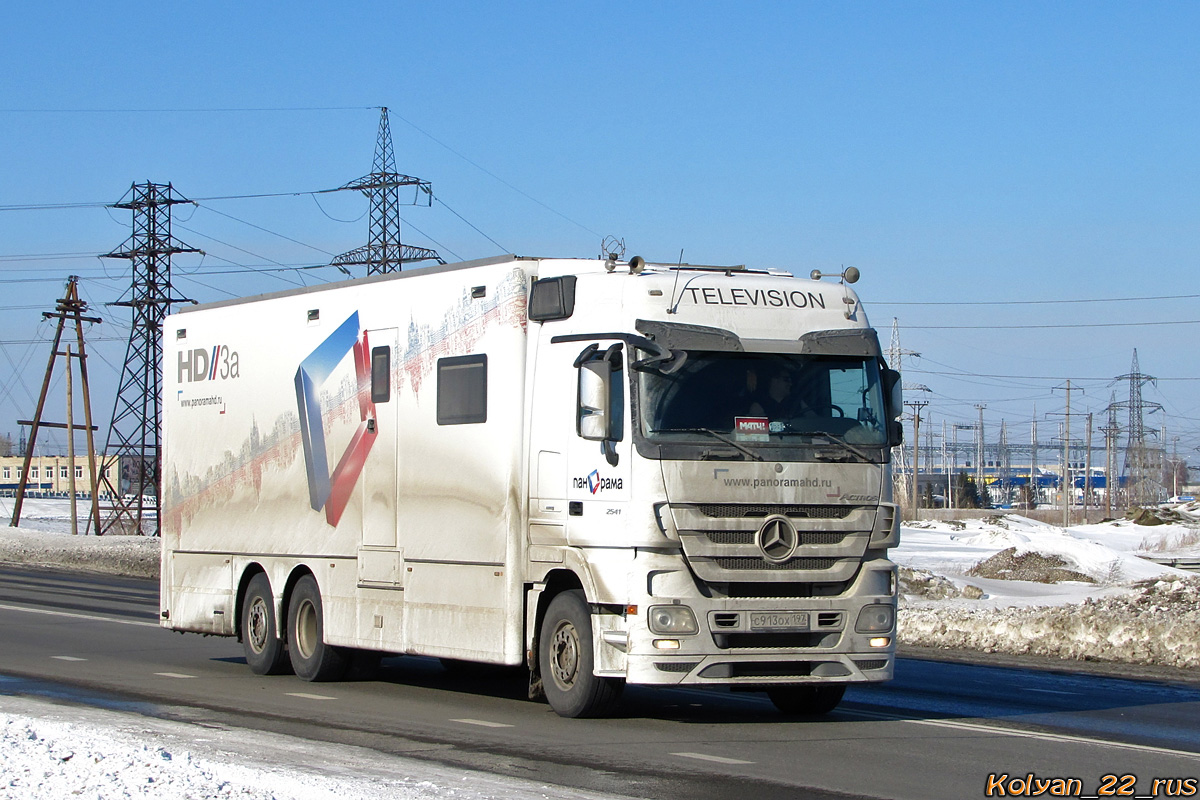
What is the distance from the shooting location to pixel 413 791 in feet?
25.6

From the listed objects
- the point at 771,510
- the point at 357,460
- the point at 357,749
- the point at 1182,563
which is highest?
the point at 357,460

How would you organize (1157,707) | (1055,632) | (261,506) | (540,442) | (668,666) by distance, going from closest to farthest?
(668,666), (540,442), (1157,707), (261,506), (1055,632)

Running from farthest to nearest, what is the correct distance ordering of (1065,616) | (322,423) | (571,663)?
(1065,616), (322,423), (571,663)

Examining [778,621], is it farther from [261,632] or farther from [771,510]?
[261,632]

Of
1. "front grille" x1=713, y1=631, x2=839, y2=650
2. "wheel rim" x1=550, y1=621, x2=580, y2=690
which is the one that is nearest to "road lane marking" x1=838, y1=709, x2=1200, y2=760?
"front grille" x1=713, y1=631, x2=839, y2=650

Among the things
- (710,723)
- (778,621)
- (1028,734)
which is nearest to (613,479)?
(778,621)

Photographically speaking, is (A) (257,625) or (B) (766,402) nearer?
(B) (766,402)

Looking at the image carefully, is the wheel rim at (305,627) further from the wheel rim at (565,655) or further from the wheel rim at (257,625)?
the wheel rim at (565,655)

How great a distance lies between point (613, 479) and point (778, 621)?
1601 mm

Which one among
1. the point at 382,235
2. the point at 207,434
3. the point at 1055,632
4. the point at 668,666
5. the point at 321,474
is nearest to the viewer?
the point at 668,666

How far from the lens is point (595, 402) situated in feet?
35.7

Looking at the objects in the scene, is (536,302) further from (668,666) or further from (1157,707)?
(1157,707)

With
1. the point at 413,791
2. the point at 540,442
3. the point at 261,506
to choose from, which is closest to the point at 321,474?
the point at 261,506

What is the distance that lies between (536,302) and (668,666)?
3116mm
